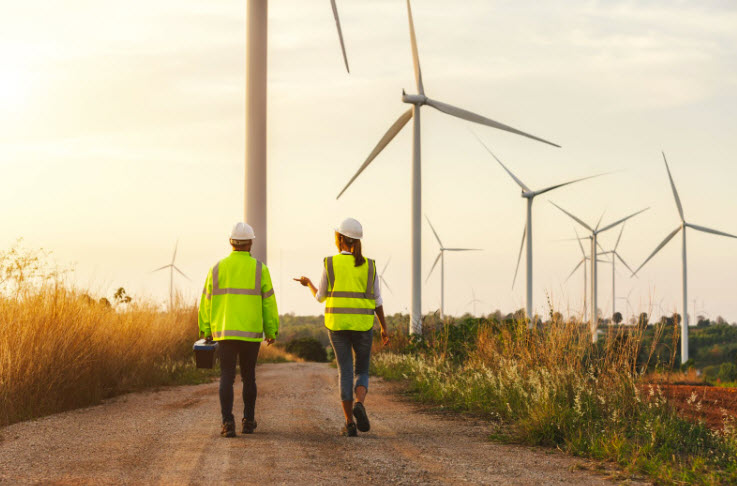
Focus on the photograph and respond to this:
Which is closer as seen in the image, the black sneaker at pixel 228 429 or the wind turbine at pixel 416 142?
the black sneaker at pixel 228 429

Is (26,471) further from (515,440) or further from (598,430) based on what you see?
(598,430)

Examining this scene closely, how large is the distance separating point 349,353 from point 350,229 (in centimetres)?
151

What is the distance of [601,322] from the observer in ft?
38.2

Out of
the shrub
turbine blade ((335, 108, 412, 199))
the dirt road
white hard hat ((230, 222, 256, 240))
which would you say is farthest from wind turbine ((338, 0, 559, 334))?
the shrub

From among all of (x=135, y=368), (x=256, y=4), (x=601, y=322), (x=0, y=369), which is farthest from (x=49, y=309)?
(x=256, y=4)

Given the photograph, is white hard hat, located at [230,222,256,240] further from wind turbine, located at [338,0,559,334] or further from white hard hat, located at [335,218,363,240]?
wind turbine, located at [338,0,559,334]

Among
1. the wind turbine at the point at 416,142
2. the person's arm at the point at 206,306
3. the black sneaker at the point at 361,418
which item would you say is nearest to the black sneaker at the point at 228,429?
the person's arm at the point at 206,306

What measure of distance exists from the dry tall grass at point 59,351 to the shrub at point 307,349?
3500 cm

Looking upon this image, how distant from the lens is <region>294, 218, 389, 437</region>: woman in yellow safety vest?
9555mm

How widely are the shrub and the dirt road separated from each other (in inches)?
1583

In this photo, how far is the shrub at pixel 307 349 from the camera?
5269cm

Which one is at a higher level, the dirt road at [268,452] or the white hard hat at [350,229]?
the white hard hat at [350,229]

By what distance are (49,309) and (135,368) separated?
3.81 m

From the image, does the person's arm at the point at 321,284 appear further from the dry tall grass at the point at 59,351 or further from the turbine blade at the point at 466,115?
the turbine blade at the point at 466,115
